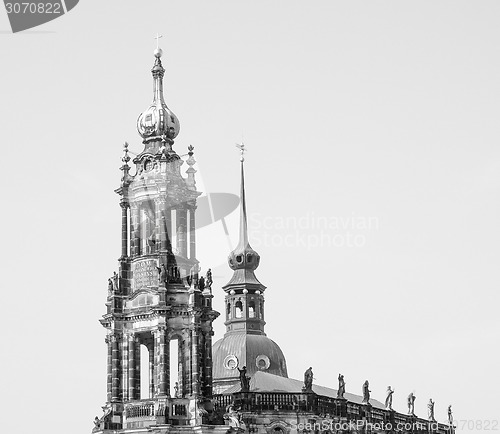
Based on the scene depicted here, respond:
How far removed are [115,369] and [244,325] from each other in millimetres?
32521

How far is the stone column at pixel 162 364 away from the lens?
83.1m

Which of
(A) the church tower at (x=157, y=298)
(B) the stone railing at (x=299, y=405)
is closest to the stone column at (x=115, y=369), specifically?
(A) the church tower at (x=157, y=298)

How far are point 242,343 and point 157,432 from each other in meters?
32.5

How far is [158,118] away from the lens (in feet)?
292

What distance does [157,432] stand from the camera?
82062 millimetres

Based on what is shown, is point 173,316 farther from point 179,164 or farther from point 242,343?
point 242,343

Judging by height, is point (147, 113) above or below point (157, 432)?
above

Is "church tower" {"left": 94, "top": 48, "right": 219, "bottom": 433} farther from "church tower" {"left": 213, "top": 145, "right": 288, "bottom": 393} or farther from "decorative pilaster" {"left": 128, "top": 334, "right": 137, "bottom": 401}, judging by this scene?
"church tower" {"left": 213, "top": 145, "right": 288, "bottom": 393}

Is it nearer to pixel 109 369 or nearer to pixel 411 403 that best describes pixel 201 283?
pixel 109 369

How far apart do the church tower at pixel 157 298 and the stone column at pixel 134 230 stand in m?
0.06

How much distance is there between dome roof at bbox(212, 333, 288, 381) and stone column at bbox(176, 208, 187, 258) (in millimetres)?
24912

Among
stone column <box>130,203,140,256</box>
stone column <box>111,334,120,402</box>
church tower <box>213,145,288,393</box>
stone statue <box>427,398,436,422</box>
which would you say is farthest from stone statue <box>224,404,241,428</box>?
stone statue <box>427,398,436,422</box>

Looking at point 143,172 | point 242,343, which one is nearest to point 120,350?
Result: point 143,172

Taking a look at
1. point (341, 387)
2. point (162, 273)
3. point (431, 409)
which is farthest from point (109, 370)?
point (431, 409)
